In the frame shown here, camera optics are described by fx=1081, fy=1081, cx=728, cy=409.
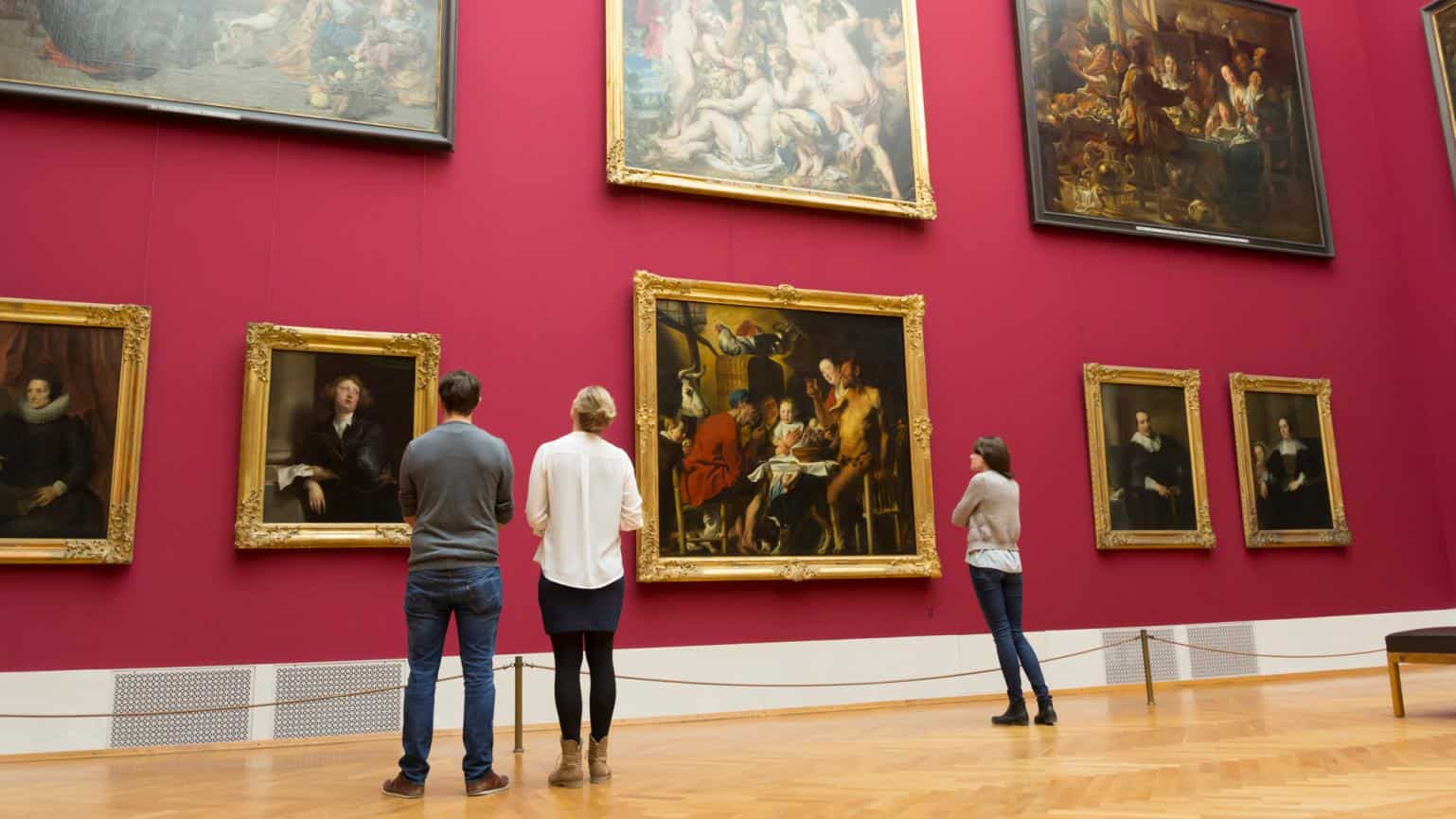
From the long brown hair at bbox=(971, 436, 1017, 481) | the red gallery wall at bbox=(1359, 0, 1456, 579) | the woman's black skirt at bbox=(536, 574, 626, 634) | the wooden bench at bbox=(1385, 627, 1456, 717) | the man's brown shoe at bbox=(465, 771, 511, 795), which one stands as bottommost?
the man's brown shoe at bbox=(465, 771, 511, 795)

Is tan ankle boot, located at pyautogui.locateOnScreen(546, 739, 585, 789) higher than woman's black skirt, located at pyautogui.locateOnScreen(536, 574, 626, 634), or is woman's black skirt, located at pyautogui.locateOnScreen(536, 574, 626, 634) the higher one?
woman's black skirt, located at pyautogui.locateOnScreen(536, 574, 626, 634)

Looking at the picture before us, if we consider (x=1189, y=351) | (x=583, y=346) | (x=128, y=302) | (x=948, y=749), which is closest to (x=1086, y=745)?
(x=948, y=749)

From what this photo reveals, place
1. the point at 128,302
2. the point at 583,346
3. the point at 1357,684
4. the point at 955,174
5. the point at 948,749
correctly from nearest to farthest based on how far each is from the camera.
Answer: the point at 948,749, the point at 128,302, the point at 583,346, the point at 1357,684, the point at 955,174

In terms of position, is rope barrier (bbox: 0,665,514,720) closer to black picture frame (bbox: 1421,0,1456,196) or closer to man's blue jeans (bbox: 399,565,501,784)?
man's blue jeans (bbox: 399,565,501,784)

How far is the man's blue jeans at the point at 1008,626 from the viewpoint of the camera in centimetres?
680

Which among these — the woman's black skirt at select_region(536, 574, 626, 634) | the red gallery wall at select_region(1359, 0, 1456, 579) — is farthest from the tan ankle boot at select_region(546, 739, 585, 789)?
the red gallery wall at select_region(1359, 0, 1456, 579)

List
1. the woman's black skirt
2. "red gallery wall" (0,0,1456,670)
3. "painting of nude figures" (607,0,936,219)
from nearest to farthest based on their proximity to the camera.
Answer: the woman's black skirt, "red gallery wall" (0,0,1456,670), "painting of nude figures" (607,0,936,219)

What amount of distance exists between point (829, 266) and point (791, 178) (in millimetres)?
828

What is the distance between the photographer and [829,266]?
9.52 meters

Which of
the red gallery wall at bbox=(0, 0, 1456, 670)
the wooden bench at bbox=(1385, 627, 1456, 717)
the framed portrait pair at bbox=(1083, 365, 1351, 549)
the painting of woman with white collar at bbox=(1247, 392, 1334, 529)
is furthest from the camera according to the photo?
the painting of woman with white collar at bbox=(1247, 392, 1334, 529)

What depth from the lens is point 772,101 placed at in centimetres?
951

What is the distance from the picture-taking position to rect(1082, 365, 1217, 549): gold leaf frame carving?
992 centimetres

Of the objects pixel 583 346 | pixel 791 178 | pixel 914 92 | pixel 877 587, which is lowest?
pixel 877 587

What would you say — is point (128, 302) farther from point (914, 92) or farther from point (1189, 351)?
point (1189, 351)
